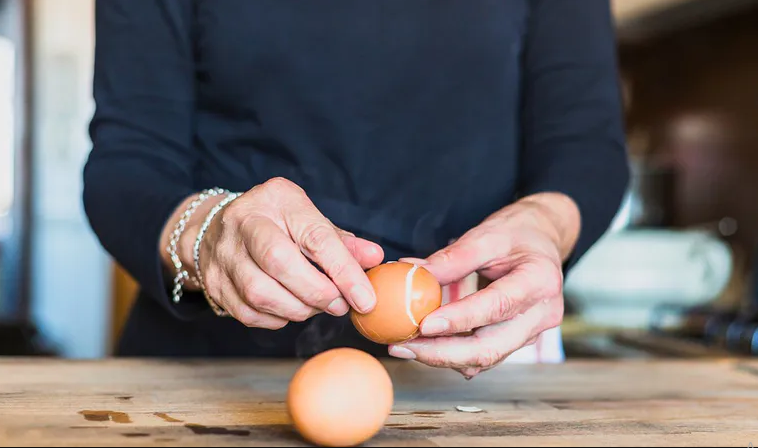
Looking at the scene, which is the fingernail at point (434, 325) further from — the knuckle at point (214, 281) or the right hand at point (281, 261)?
the knuckle at point (214, 281)

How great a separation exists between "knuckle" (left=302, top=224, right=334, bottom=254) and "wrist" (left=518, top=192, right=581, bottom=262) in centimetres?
29

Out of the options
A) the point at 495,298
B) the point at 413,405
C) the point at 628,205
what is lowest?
the point at 413,405

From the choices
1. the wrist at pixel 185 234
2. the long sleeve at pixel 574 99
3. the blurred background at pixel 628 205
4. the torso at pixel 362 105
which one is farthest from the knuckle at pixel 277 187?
the blurred background at pixel 628 205

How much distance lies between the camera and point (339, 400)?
65cm

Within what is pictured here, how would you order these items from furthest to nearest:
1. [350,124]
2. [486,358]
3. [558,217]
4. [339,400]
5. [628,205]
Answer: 1. [628,205]
2. [350,124]
3. [558,217]
4. [486,358]
5. [339,400]

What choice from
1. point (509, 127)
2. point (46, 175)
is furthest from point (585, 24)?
point (46, 175)

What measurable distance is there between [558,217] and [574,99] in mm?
253

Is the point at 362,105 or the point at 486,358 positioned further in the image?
the point at 362,105

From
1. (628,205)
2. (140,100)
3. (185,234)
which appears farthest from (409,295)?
(628,205)

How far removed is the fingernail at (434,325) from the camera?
2.34 feet

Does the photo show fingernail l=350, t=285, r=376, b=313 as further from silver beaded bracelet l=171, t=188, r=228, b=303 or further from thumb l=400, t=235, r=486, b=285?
silver beaded bracelet l=171, t=188, r=228, b=303

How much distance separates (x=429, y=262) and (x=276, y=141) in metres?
0.35

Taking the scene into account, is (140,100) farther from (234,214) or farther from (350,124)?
(234,214)

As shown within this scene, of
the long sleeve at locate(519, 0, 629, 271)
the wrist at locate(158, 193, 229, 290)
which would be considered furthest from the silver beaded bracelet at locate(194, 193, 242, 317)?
the long sleeve at locate(519, 0, 629, 271)
